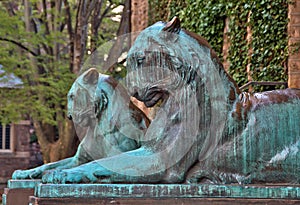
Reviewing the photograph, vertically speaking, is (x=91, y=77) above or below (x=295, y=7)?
below

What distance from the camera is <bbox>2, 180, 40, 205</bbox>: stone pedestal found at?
489cm

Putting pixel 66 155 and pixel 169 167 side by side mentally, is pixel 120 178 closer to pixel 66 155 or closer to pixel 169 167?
pixel 169 167

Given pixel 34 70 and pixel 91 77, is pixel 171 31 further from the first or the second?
pixel 34 70

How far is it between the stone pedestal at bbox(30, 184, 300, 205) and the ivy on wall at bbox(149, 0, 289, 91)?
5.80 meters

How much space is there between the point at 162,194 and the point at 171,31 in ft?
3.35

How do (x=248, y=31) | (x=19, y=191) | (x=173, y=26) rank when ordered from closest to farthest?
(x=173, y=26)
(x=19, y=191)
(x=248, y=31)

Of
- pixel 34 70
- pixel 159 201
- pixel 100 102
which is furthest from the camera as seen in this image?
pixel 34 70

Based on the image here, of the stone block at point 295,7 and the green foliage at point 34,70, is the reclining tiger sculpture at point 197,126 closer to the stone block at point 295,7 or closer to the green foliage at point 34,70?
the stone block at point 295,7

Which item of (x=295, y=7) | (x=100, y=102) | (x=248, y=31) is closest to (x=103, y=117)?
(x=100, y=102)

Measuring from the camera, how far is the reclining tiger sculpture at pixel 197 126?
3846 mm

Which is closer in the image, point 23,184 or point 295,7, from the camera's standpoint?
point 23,184

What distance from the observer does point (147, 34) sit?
404 cm

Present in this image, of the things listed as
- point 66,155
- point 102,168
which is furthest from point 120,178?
point 66,155

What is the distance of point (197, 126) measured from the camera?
152 inches
